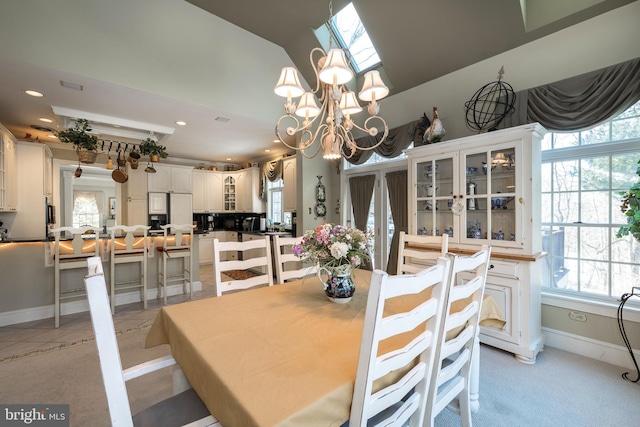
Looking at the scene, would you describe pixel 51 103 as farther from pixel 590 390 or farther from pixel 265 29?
pixel 590 390

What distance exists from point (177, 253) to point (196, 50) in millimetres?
2631

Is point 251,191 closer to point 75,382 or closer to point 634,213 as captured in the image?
point 75,382

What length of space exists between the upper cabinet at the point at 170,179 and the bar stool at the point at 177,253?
89.8 inches

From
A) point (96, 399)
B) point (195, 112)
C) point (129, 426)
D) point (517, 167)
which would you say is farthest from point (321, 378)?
point (195, 112)

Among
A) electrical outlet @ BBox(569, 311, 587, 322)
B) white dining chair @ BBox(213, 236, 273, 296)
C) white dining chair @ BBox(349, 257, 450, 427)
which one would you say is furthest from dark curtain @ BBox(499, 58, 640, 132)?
white dining chair @ BBox(213, 236, 273, 296)

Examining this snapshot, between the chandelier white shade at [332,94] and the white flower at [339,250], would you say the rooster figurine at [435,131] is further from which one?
the white flower at [339,250]

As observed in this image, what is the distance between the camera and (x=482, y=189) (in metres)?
2.70

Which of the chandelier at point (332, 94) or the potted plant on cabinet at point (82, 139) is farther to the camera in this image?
the potted plant on cabinet at point (82, 139)

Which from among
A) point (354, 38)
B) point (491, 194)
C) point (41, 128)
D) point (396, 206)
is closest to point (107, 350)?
point (491, 194)

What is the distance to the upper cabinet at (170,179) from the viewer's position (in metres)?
5.77

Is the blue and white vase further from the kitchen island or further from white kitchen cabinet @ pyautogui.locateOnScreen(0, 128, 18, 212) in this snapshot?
white kitchen cabinet @ pyautogui.locateOnScreen(0, 128, 18, 212)

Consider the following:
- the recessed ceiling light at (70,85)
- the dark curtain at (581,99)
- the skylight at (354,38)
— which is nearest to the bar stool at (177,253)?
the recessed ceiling light at (70,85)

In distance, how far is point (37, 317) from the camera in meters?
3.27

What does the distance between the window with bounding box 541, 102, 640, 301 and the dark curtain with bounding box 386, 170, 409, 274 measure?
1.47 meters
